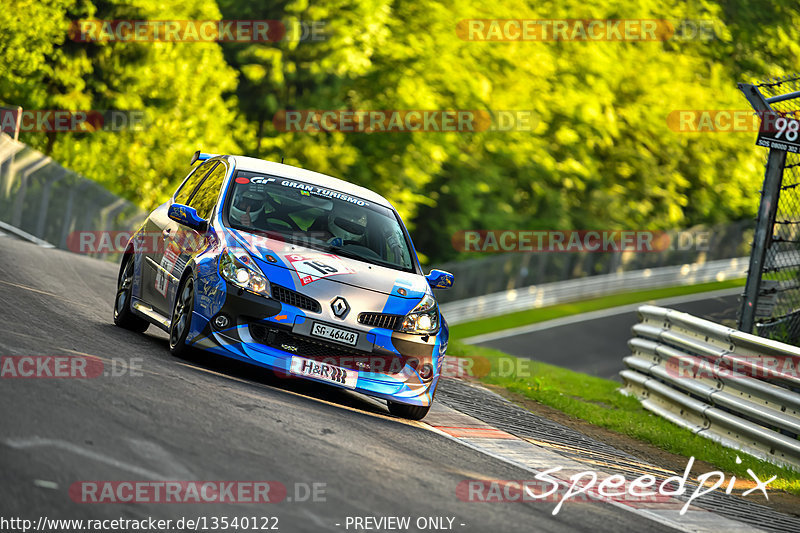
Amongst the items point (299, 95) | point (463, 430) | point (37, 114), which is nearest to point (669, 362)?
point (463, 430)

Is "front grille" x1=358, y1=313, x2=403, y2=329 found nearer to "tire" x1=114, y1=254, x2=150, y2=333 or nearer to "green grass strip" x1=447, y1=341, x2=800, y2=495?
"tire" x1=114, y1=254, x2=150, y2=333

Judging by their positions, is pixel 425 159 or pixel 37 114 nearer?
pixel 37 114

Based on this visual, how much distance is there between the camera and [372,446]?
7238mm

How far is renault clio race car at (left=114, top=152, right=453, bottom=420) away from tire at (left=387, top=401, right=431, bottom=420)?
0.04 feet

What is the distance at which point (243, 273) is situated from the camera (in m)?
8.51

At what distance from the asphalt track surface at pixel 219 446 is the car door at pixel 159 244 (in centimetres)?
53

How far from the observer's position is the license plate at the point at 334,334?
839cm

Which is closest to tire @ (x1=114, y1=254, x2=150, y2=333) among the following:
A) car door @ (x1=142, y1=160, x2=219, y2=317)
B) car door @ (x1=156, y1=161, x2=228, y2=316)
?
car door @ (x1=142, y1=160, x2=219, y2=317)

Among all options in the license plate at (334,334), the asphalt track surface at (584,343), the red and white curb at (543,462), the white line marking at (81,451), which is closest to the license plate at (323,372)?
the license plate at (334,334)

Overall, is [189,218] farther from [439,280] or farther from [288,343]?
[439,280]

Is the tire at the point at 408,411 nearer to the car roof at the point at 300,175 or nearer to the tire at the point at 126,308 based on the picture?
the car roof at the point at 300,175

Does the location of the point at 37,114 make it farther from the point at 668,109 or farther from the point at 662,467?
the point at 668,109

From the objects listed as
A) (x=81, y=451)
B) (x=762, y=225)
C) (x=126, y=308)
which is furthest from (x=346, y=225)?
(x=762, y=225)

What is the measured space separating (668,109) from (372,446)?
3785 centimetres
